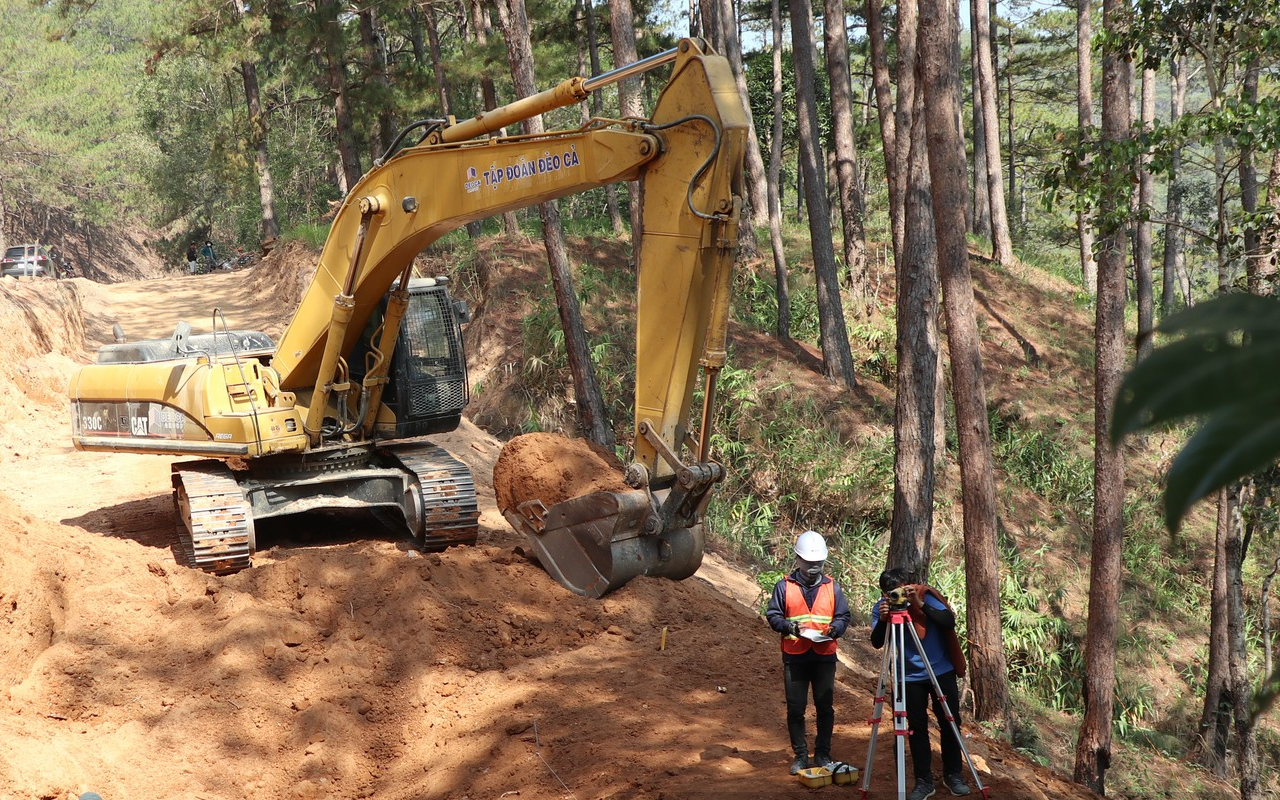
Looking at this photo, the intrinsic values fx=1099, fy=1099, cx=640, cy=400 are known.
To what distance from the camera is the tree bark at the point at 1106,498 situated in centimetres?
1144

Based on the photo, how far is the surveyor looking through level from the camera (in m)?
6.37

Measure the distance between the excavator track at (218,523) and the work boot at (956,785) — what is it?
6560mm

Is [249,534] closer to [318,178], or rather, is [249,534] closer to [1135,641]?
[1135,641]

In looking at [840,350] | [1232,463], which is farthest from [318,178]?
[1232,463]

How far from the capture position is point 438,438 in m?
16.7

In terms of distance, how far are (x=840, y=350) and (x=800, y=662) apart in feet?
48.7

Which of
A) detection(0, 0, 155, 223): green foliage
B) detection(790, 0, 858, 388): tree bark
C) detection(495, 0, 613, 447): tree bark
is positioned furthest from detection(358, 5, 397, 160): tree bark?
detection(0, 0, 155, 223): green foliage

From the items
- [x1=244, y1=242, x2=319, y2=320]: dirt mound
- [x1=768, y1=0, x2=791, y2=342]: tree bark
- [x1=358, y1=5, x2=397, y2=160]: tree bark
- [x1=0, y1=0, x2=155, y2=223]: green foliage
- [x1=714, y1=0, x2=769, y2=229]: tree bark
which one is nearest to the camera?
[x1=768, y1=0, x2=791, y2=342]: tree bark

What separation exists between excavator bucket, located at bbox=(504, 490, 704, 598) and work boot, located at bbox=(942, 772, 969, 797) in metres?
3.14

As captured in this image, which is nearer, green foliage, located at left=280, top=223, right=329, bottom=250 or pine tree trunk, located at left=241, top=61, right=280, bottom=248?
green foliage, located at left=280, top=223, right=329, bottom=250

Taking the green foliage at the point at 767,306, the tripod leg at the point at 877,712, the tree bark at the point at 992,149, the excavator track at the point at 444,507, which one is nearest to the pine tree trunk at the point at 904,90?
the green foliage at the point at 767,306

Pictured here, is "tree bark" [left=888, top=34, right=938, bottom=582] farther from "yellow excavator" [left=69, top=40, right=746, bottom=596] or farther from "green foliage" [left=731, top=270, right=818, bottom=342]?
"green foliage" [left=731, top=270, right=818, bottom=342]

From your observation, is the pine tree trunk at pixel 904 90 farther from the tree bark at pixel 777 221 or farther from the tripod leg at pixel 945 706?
the tripod leg at pixel 945 706

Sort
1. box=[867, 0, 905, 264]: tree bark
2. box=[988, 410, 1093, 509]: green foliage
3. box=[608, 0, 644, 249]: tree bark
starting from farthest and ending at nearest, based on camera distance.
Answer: box=[988, 410, 1093, 509]: green foliage → box=[867, 0, 905, 264]: tree bark → box=[608, 0, 644, 249]: tree bark
